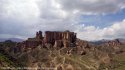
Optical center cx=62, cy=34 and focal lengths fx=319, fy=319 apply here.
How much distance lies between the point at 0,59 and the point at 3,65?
36.5 ft

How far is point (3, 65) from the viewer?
185375 millimetres

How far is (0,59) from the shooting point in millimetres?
195500

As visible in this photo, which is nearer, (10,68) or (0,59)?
(10,68)

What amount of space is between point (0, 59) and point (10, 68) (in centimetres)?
1840

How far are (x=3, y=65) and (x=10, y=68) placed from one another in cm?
760

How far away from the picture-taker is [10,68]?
180 m
